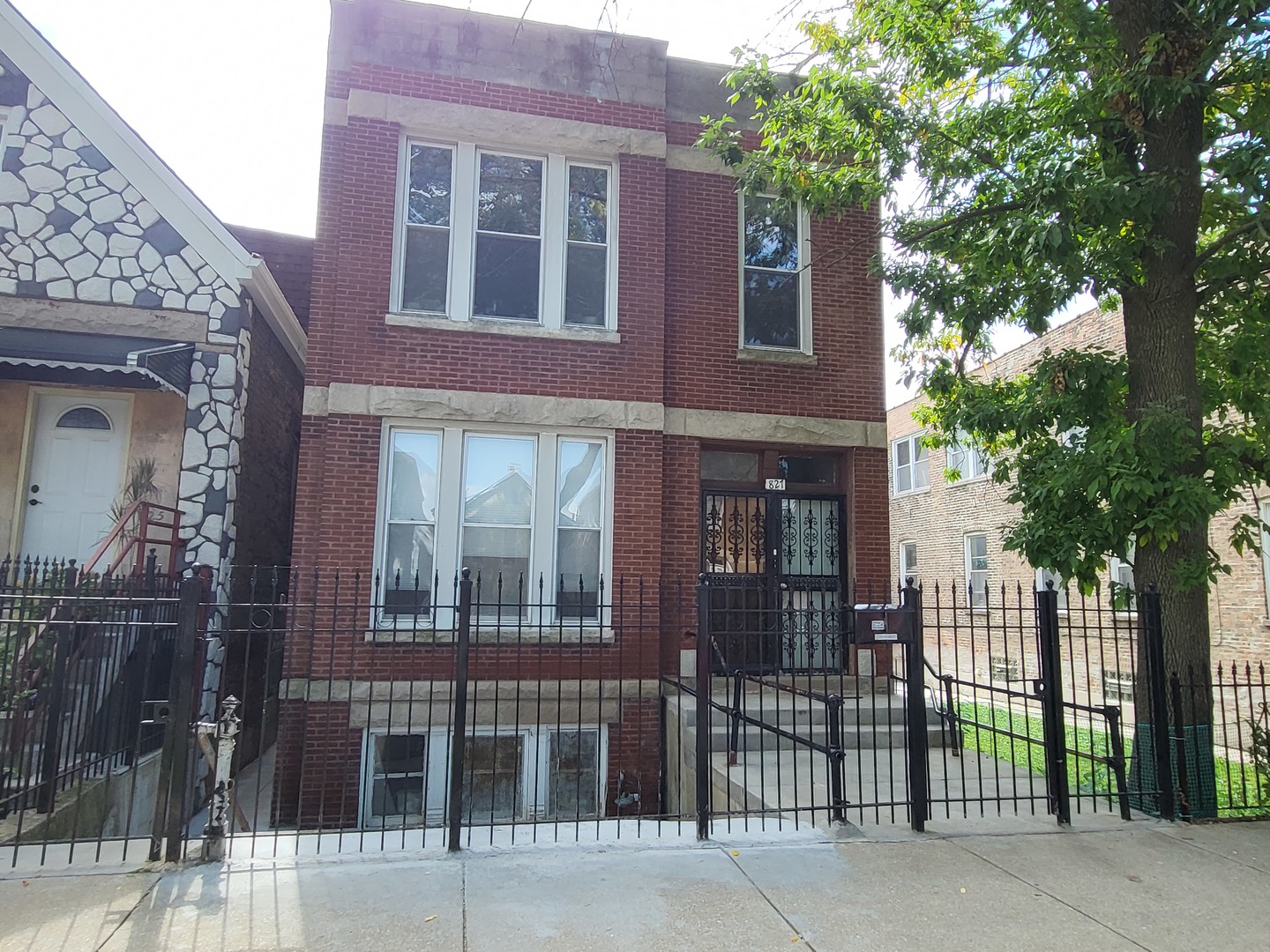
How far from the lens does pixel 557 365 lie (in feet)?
31.8

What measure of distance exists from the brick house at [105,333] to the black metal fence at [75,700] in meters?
1.58

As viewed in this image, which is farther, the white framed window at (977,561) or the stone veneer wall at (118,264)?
the white framed window at (977,561)

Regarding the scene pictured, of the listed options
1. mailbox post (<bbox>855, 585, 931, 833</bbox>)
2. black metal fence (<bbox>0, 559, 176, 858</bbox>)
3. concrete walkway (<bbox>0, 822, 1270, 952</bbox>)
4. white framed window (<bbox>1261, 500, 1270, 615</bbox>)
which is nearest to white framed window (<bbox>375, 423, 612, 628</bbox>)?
black metal fence (<bbox>0, 559, 176, 858</bbox>)

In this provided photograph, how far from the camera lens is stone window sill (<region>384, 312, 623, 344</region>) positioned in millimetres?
9359

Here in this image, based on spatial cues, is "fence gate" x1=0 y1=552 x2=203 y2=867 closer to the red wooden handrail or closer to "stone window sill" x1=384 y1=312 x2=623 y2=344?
the red wooden handrail

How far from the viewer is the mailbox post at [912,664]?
595cm

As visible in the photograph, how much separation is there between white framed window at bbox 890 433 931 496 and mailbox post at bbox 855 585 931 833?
17783mm

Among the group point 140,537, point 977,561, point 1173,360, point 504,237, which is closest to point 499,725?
point 140,537

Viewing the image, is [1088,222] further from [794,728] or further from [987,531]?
[987,531]

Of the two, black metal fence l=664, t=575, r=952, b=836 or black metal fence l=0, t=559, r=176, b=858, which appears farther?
black metal fence l=664, t=575, r=952, b=836

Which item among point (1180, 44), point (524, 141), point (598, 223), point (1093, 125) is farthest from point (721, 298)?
point (1180, 44)

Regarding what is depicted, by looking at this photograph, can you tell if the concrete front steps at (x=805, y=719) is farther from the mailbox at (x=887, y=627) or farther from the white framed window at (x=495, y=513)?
the mailbox at (x=887, y=627)

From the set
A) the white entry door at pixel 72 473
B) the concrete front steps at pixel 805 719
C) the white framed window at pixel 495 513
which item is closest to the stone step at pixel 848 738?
the concrete front steps at pixel 805 719

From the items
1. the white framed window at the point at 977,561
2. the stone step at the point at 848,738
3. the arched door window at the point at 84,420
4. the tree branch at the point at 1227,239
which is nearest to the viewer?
the tree branch at the point at 1227,239
